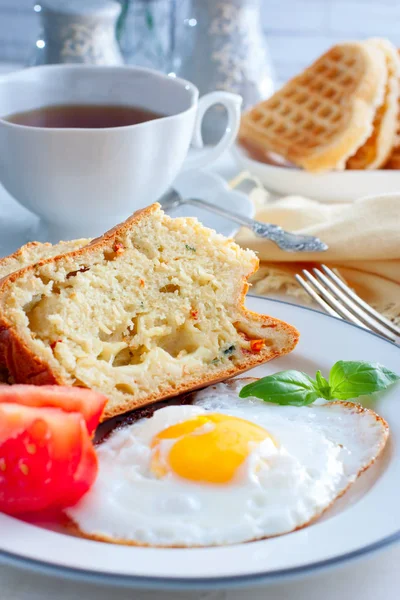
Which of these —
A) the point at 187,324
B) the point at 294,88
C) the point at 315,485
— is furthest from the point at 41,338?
the point at 294,88

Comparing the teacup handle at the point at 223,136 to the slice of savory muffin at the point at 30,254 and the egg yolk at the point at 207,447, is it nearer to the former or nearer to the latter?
the slice of savory muffin at the point at 30,254

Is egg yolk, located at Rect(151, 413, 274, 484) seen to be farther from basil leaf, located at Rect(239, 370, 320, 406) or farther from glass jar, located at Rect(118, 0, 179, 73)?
glass jar, located at Rect(118, 0, 179, 73)

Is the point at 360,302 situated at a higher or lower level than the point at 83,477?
lower

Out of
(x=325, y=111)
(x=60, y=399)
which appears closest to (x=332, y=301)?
(x=60, y=399)

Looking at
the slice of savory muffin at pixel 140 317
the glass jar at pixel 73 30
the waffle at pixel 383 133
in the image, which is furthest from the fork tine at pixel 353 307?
the glass jar at pixel 73 30

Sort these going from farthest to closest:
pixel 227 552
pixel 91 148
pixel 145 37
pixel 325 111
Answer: pixel 145 37
pixel 325 111
pixel 91 148
pixel 227 552

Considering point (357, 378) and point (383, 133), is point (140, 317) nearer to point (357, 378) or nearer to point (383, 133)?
point (357, 378)

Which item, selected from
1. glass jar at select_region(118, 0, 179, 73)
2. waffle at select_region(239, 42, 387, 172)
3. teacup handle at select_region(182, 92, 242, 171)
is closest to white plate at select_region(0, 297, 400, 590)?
teacup handle at select_region(182, 92, 242, 171)

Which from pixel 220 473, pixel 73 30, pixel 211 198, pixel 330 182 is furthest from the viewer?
pixel 73 30
